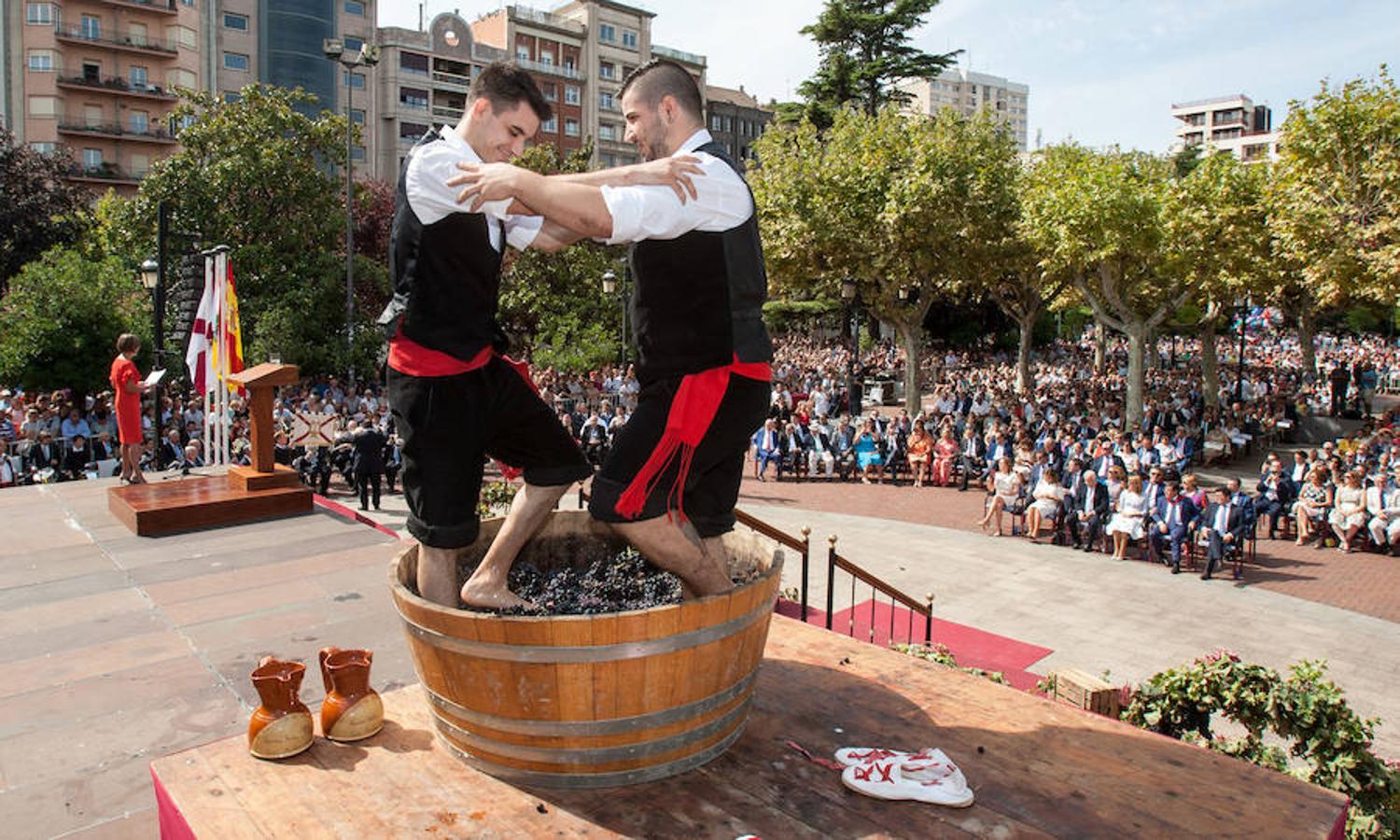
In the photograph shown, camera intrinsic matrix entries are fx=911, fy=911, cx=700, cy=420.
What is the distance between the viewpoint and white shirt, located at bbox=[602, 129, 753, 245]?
9.39 feet

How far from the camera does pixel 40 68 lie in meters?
42.4

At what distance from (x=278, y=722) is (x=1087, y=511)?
11.3m

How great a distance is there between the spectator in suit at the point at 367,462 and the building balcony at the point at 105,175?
127ft

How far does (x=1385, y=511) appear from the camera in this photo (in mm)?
12164

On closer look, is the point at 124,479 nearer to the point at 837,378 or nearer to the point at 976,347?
the point at 837,378

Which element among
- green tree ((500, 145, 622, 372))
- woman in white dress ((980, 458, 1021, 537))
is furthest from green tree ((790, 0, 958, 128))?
woman in white dress ((980, 458, 1021, 537))

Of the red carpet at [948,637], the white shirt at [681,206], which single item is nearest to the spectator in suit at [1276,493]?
the red carpet at [948,637]

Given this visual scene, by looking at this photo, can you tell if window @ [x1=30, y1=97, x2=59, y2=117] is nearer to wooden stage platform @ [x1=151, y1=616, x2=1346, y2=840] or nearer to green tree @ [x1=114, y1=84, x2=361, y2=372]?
green tree @ [x1=114, y1=84, x2=361, y2=372]

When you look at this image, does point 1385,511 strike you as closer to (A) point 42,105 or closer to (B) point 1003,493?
(B) point 1003,493

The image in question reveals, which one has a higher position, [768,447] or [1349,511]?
[768,447]

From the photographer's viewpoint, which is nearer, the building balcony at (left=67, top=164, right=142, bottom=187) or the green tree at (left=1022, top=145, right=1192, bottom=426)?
the green tree at (left=1022, top=145, right=1192, bottom=426)

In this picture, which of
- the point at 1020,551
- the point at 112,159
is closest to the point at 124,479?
the point at 1020,551

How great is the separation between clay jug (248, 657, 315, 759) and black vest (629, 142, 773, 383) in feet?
5.66

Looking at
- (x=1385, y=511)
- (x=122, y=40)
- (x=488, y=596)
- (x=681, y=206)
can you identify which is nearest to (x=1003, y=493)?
(x=1385, y=511)
